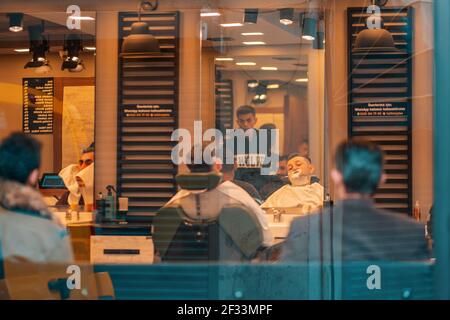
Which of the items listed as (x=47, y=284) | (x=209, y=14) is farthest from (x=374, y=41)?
(x=47, y=284)

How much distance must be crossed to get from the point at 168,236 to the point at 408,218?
1007 mm

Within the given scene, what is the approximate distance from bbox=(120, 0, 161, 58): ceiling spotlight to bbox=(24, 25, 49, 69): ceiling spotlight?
1.18 feet

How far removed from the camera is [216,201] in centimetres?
368

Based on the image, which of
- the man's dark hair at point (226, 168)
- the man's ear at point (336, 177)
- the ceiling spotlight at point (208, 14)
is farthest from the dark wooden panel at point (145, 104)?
the man's ear at point (336, 177)

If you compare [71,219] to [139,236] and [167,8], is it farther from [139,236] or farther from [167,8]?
[167,8]

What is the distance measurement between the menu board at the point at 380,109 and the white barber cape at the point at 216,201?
0.63 metres

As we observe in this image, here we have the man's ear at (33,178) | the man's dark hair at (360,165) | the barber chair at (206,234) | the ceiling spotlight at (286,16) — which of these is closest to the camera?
the man's dark hair at (360,165)

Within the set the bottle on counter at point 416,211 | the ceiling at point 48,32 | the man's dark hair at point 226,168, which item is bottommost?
the bottle on counter at point 416,211

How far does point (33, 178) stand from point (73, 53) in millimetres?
702

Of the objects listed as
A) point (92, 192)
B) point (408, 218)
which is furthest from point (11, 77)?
point (408, 218)

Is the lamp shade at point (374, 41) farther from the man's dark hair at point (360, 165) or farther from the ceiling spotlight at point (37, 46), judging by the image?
the ceiling spotlight at point (37, 46)

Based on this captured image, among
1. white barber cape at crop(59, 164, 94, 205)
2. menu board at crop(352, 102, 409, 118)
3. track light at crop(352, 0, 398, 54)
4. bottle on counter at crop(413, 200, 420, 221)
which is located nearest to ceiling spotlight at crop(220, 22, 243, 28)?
track light at crop(352, 0, 398, 54)

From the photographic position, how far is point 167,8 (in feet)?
12.7

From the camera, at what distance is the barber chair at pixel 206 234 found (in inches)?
144
